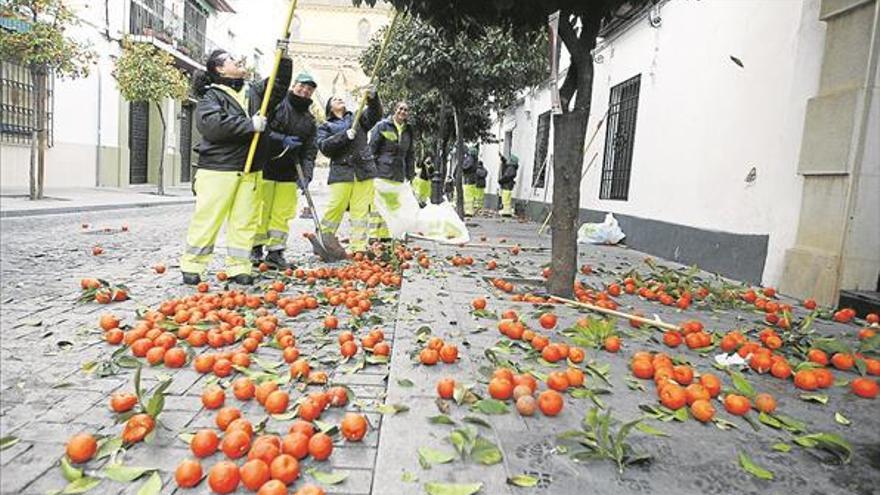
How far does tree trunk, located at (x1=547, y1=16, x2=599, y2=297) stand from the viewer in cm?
435

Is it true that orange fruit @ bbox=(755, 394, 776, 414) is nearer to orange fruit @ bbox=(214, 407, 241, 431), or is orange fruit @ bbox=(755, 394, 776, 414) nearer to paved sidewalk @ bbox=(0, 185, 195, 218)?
orange fruit @ bbox=(214, 407, 241, 431)

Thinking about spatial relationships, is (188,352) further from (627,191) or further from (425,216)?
(627,191)

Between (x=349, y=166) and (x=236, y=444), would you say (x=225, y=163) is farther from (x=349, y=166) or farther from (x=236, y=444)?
(x=236, y=444)

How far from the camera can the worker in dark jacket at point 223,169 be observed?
4.71 meters

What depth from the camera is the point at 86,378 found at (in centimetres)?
247

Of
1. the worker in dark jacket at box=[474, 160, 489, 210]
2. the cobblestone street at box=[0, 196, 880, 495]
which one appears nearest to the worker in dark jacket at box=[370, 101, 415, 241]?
the cobblestone street at box=[0, 196, 880, 495]

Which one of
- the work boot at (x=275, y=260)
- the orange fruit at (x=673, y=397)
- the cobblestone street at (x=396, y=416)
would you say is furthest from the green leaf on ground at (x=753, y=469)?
the work boot at (x=275, y=260)

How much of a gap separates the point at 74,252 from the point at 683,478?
76.7 inches

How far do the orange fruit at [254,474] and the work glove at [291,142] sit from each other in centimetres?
457

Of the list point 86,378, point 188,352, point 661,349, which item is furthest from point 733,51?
point 86,378

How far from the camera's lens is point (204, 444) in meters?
1.94

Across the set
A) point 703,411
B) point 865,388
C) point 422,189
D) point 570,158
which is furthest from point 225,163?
point 422,189

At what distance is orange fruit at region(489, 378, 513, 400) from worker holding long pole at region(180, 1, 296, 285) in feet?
10.5

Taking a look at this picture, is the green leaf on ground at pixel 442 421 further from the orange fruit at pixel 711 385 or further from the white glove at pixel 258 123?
the white glove at pixel 258 123
